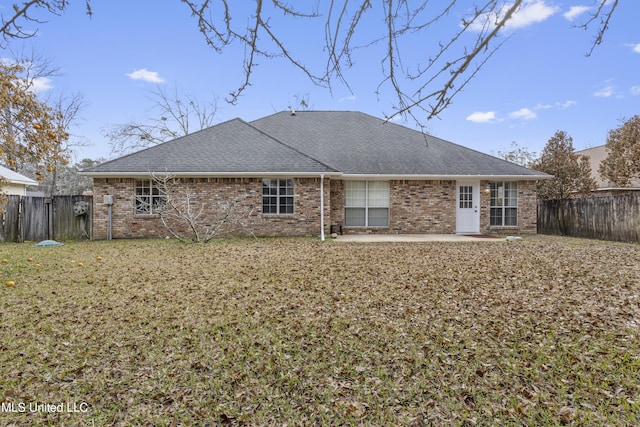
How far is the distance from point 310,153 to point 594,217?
456 inches

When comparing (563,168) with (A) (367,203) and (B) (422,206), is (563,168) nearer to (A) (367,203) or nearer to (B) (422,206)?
(B) (422,206)

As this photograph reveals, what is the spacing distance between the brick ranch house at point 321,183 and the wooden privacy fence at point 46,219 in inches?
32.0

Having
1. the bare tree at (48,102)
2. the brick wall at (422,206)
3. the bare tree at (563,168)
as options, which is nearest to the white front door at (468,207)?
the brick wall at (422,206)

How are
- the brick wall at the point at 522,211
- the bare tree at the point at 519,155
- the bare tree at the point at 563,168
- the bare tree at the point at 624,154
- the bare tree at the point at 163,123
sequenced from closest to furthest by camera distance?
the brick wall at the point at 522,211
the bare tree at the point at 563,168
the bare tree at the point at 624,154
the bare tree at the point at 163,123
the bare tree at the point at 519,155

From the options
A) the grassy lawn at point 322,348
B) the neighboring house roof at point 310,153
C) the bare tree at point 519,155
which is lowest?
the grassy lawn at point 322,348

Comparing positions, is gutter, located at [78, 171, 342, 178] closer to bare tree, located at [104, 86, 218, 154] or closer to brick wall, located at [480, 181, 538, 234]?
brick wall, located at [480, 181, 538, 234]

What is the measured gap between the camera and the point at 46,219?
13.0m

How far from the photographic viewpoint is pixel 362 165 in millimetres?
14281

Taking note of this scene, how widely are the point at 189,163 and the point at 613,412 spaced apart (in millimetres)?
13041

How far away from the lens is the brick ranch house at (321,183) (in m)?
12.9

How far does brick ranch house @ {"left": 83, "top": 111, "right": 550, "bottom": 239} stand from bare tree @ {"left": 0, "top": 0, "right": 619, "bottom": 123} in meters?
9.83

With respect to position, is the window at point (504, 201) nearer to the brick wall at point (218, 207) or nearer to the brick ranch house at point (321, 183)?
the brick ranch house at point (321, 183)

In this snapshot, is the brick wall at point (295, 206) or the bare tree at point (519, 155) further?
the bare tree at point (519, 155)

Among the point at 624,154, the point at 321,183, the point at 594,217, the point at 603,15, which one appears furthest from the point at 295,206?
the point at 624,154
